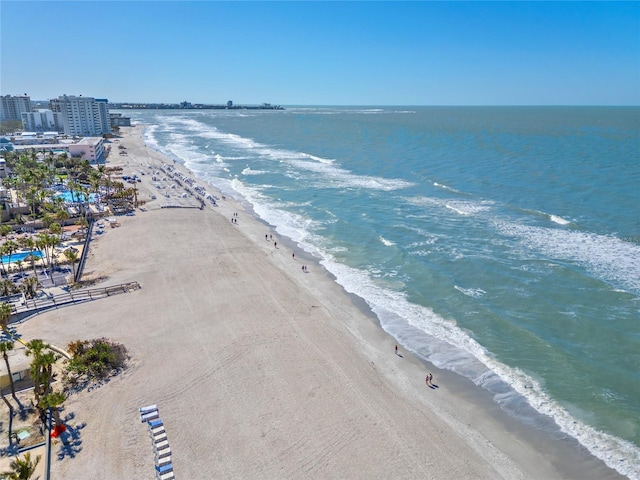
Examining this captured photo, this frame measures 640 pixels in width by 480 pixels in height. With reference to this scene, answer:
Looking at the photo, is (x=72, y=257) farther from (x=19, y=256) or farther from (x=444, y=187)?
(x=444, y=187)

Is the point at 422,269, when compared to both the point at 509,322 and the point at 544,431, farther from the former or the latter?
the point at 544,431

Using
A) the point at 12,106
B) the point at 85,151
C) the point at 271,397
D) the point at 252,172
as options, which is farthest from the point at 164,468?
the point at 12,106

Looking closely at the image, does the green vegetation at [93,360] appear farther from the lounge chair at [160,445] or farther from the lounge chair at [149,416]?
the lounge chair at [160,445]

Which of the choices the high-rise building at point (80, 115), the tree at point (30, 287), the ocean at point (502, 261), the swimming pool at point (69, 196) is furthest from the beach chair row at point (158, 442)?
the high-rise building at point (80, 115)

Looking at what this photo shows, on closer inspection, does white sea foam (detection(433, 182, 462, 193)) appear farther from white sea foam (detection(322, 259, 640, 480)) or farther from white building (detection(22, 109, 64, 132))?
white building (detection(22, 109, 64, 132))

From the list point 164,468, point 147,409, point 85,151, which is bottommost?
point 164,468

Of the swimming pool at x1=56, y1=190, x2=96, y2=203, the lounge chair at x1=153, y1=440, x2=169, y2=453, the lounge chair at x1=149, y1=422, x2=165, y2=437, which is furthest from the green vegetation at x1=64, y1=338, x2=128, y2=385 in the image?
the swimming pool at x1=56, y1=190, x2=96, y2=203
